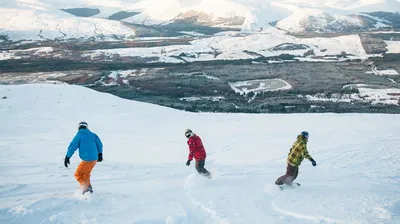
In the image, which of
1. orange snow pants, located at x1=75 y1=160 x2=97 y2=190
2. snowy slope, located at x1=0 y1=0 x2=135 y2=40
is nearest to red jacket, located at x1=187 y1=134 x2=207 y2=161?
orange snow pants, located at x1=75 y1=160 x2=97 y2=190

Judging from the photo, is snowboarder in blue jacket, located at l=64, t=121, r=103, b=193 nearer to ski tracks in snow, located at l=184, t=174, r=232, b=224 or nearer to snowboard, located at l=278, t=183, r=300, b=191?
ski tracks in snow, located at l=184, t=174, r=232, b=224

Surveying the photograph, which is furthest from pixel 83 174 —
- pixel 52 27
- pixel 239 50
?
pixel 52 27

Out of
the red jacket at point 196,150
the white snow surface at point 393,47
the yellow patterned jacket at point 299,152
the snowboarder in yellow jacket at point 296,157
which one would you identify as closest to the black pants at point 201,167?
the red jacket at point 196,150

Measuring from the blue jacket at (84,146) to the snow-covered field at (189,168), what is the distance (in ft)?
2.34

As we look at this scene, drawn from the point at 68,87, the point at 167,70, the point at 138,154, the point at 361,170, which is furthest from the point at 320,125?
the point at 167,70

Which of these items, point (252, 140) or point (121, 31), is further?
point (121, 31)

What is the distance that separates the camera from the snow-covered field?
5.96 m

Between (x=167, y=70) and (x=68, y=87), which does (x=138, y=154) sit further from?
(x=167, y=70)

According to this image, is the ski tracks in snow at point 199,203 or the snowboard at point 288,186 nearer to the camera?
the ski tracks in snow at point 199,203

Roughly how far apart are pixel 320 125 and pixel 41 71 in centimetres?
3853

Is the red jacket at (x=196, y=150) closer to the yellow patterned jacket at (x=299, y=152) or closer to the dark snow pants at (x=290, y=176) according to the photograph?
the dark snow pants at (x=290, y=176)

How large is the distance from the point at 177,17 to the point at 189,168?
456 feet

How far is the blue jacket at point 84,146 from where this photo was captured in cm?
643

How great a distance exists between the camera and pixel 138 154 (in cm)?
1168
